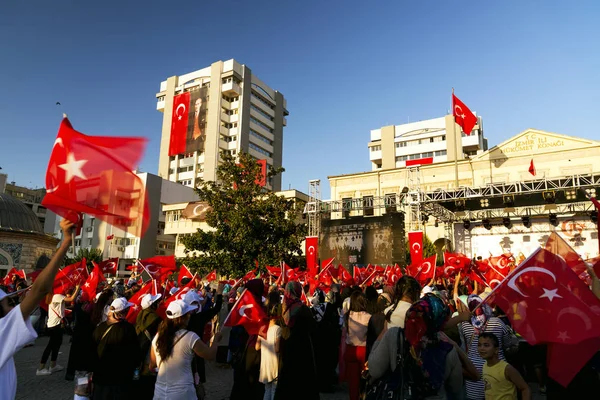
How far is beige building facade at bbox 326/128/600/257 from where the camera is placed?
23406 millimetres

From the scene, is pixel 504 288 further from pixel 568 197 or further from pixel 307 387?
pixel 568 197

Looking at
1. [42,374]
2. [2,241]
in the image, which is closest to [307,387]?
[42,374]

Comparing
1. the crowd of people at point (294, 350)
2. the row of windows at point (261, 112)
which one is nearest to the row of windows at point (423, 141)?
the row of windows at point (261, 112)

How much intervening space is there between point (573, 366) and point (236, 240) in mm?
21755

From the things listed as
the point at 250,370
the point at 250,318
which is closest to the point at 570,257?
the point at 250,318

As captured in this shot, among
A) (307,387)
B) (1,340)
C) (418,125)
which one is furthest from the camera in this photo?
(418,125)

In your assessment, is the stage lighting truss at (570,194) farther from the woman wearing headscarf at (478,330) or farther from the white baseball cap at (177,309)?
the white baseball cap at (177,309)

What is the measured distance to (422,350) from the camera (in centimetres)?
303

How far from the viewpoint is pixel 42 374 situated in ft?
26.0

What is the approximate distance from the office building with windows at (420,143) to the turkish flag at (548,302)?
66.9m

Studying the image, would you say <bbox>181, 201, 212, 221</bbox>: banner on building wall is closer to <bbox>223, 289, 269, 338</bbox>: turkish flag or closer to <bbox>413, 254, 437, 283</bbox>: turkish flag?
<bbox>413, 254, 437, 283</bbox>: turkish flag

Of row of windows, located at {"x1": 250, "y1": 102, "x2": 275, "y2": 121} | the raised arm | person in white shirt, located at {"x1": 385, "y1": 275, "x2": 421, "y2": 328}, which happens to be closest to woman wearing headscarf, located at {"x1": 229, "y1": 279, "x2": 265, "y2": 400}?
person in white shirt, located at {"x1": 385, "y1": 275, "x2": 421, "y2": 328}

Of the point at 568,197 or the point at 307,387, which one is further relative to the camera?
the point at 568,197

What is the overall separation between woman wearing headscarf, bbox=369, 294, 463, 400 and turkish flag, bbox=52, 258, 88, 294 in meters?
7.99
